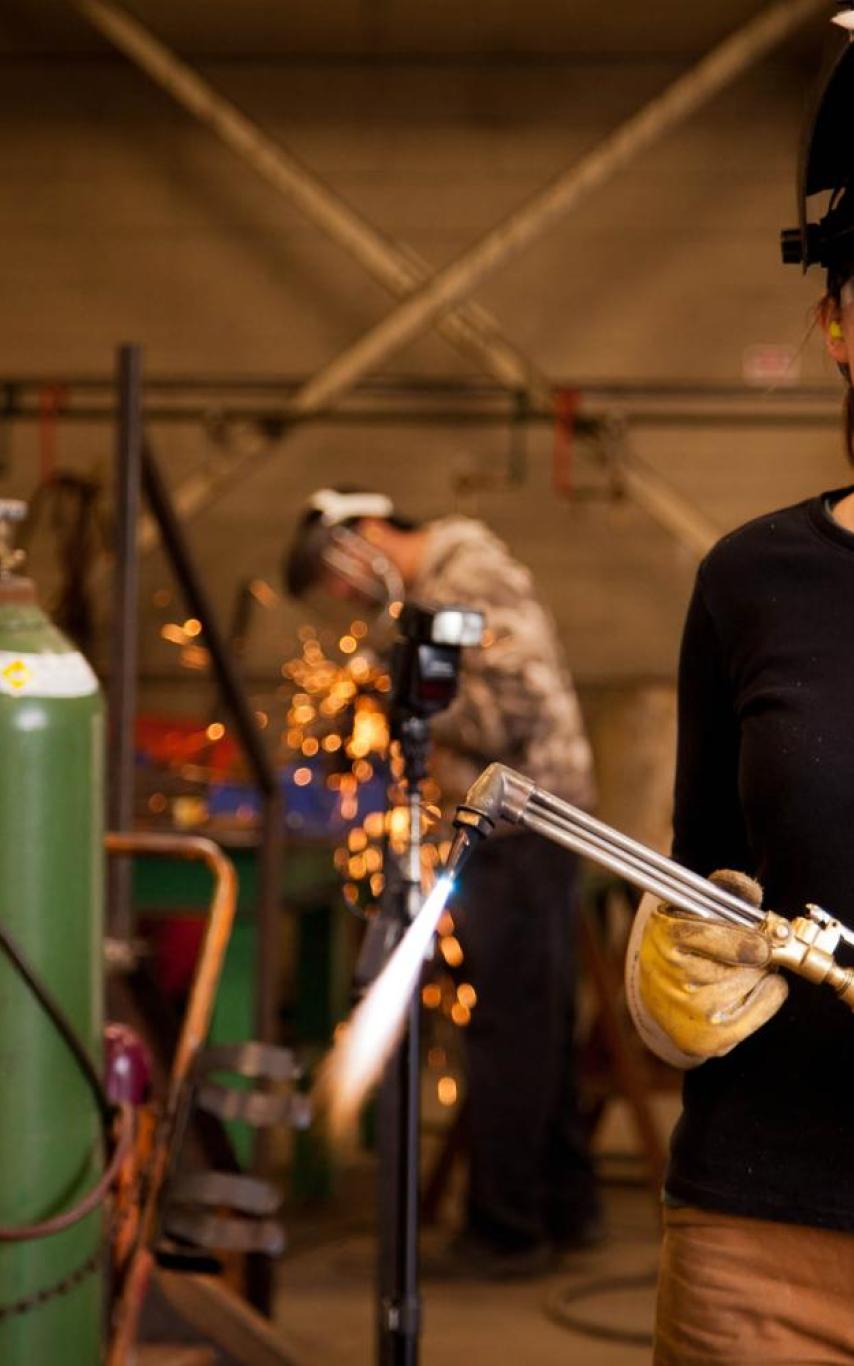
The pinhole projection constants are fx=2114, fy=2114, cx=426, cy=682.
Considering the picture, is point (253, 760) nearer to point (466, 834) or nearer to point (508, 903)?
point (508, 903)

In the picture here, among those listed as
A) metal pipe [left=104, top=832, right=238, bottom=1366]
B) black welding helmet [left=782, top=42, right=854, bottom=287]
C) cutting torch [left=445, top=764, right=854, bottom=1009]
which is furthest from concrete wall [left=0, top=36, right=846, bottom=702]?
cutting torch [left=445, top=764, right=854, bottom=1009]

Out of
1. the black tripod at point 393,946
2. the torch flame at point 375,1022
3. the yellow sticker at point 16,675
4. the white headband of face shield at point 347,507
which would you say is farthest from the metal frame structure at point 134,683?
the torch flame at point 375,1022

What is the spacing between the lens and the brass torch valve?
4.53 ft

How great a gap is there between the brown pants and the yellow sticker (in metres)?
1.10

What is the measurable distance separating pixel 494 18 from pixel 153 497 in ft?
14.8

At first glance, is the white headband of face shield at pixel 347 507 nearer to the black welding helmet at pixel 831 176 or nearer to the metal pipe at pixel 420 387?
the metal pipe at pixel 420 387

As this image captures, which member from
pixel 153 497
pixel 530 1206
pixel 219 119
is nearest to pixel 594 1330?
pixel 530 1206

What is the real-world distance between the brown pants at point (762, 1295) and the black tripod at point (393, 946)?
39.5 inches

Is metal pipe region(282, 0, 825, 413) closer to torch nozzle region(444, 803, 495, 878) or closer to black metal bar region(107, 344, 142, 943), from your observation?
black metal bar region(107, 344, 142, 943)

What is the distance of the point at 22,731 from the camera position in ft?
7.69

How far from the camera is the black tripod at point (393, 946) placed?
8.45 feet

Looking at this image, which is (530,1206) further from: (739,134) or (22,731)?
(739,134)

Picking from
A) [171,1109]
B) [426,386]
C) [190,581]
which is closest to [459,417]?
[426,386]

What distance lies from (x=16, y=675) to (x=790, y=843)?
3.64ft
